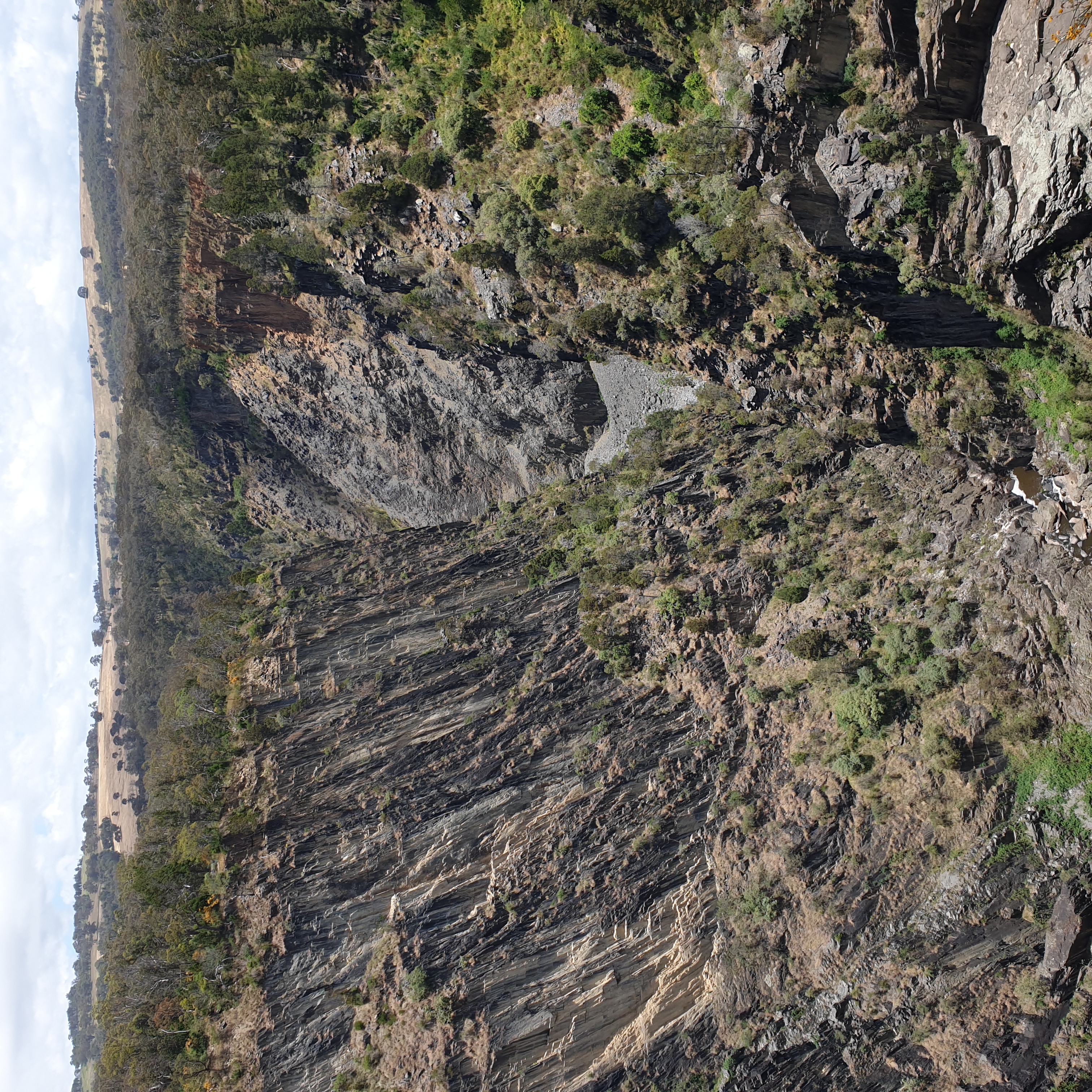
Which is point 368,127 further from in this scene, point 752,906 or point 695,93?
point 752,906

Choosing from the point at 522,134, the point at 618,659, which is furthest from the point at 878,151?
the point at 618,659

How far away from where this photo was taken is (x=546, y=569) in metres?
32.3

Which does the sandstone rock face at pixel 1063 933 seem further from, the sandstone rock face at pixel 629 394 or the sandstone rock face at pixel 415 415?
the sandstone rock face at pixel 415 415

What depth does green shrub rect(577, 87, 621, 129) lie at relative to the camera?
2420cm

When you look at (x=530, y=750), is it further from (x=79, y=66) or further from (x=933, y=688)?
(x=79, y=66)

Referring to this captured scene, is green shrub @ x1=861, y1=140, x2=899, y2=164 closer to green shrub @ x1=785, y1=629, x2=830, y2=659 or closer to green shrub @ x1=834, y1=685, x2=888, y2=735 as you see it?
green shrub @ x1=785, y1=629, x2=830, y2=659

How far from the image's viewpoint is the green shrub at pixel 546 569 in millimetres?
32125

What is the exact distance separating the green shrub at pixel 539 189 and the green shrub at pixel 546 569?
14859 millimetres

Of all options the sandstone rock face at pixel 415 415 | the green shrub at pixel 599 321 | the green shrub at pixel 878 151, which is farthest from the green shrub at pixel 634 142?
the sandstone rock face at pixel 415 415

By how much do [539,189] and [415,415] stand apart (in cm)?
1484

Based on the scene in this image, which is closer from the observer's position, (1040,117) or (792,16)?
(1040,117)

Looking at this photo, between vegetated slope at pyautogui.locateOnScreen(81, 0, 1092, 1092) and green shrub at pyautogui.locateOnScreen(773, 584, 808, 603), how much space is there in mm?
173

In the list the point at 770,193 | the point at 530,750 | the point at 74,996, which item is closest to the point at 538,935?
the point at 530,750

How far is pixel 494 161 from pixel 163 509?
34016 millimetres
